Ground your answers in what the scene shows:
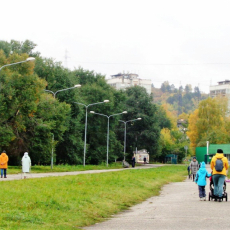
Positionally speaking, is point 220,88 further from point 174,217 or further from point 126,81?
point 174,217

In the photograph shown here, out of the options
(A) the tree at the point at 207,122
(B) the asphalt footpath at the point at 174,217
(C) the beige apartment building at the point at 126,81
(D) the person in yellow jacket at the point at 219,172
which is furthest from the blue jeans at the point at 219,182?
(C) the beige apartment building at the point at 126,81

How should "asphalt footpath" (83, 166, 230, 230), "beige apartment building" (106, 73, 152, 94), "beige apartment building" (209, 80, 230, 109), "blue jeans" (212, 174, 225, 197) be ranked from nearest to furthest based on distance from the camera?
"asphalt footpath" (83, 166, 230, 230) → "blue jeans" (212, 174, 225, 197) → "beige apartment building" (106, 73, 152, 94) → "beige apartment building" (209, 80, 230, 109)

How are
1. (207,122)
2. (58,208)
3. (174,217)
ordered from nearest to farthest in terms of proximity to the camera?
(174,217)
(58,208)
(207,122)

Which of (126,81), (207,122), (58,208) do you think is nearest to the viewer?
(58,208)

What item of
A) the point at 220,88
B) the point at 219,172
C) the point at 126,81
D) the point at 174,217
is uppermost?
the point at 126,81

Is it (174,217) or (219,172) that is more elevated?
(219,172)

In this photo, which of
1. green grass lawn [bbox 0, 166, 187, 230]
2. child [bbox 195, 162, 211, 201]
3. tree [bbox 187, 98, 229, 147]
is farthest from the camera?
tree [bbox 187, 98, 229, 147]

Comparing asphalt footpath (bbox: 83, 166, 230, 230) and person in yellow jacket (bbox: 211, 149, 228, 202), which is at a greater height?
person in yellow jacket (bbox: 211, 149, 228, 202)

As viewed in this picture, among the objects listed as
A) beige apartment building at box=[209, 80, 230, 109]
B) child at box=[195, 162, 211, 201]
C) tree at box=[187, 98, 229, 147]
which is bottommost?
child at box=[195, 162, 211, 201]

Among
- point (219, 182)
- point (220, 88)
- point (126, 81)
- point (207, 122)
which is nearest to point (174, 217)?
point (219, 182)

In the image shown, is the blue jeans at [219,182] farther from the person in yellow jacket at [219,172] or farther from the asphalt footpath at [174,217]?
the asphalt footpath at [174,217]

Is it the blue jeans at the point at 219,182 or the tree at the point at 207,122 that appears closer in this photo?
the blue jeans at the point at 219,182

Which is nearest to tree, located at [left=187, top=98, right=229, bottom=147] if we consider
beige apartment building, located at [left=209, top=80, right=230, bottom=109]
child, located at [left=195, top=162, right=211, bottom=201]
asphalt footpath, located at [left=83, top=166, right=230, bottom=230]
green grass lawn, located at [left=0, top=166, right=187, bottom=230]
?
beige apartment building, located at [left=209, top=80, right=230, bottom=109]

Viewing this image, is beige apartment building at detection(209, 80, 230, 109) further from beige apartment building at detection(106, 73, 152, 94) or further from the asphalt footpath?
the asphalt footpath
